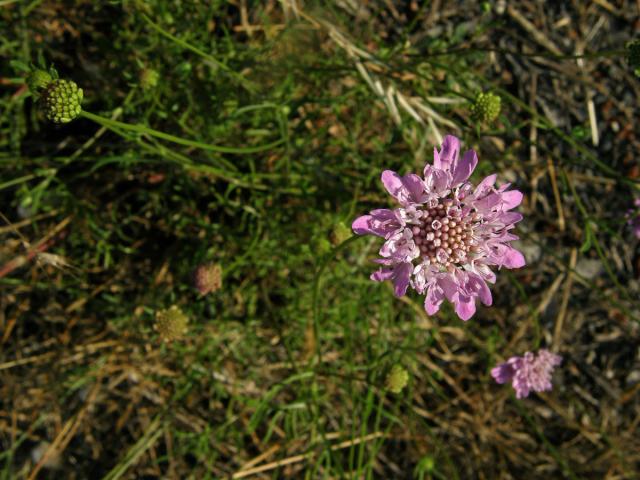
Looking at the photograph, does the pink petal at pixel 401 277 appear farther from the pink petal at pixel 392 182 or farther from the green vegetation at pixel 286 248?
the green vegetation at pixel 286 248

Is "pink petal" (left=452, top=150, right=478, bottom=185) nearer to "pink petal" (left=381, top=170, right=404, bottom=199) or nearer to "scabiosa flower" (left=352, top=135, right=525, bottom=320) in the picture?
"scabiosa flower" (left=352, top=135, right=525, bottom=320)

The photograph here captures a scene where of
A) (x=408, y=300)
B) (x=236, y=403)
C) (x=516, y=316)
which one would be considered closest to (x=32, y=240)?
(x=236, y=403)

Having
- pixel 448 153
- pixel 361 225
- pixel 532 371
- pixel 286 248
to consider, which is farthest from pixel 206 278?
pixel 532 371

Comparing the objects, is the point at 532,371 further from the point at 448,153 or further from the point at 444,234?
the point at 448,153

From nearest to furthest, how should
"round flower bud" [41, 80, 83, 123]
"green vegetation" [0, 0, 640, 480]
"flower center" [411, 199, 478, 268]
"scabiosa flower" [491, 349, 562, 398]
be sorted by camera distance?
"round flower bud" [41, 80, 83, 123] < "flower center" [411, 199, 478, 268] < "scabiosa flower" [491, 349, 562, 398] < "green vegetation" [0, 0, 640, 480]

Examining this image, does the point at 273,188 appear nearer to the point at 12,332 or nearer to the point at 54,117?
the point at 54,117

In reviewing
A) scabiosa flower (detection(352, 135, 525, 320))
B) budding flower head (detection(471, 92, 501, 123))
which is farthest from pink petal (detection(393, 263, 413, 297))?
budding flower head (detection(471, 92, 501, 123))
